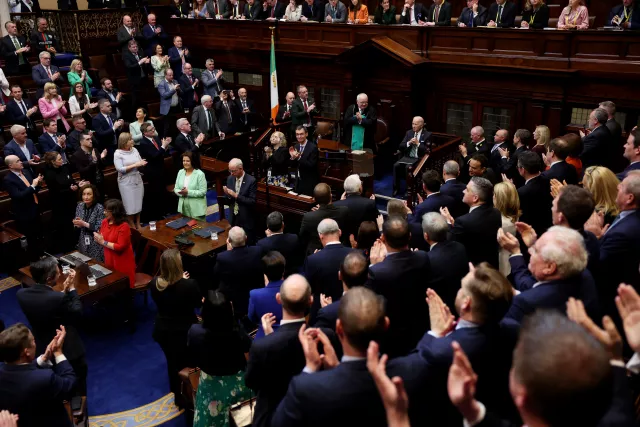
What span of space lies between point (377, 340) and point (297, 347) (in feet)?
2.91

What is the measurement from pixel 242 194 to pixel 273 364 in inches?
168

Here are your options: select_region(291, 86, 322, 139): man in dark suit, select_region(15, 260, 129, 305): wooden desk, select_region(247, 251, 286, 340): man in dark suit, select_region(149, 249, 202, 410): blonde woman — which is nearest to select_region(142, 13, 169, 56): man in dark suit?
select_region(291, 86, 322, 139): man in dark suit

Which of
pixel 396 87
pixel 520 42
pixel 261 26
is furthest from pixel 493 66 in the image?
pixel 261 26

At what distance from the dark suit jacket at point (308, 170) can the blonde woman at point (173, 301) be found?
11.7 ft

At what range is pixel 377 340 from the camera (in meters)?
2.51

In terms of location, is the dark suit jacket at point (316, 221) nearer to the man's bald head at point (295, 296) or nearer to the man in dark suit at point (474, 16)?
the man's bald head at point (295, 296)

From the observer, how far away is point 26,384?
11.4 ft

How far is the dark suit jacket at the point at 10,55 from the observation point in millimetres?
11492

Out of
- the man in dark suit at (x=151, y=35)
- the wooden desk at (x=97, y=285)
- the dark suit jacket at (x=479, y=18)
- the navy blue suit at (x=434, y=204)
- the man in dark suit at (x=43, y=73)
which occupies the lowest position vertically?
the wooden desk at (x=97, y=285)

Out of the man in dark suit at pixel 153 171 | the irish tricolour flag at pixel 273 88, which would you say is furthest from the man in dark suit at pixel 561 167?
the irish tricolour flag at pixel 273 88

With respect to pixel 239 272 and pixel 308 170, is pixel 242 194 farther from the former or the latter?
pixel 239 272

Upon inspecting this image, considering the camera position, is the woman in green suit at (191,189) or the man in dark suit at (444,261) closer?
the man in dark suit at (444,261)

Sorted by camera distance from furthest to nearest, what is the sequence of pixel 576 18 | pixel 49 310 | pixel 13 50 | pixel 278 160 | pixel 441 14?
pixel 13 50
pixel 441 14
pixel 576 18
pixel 278 160
pixel 49 310

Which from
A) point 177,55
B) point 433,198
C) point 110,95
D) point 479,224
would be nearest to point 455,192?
point 433,198
